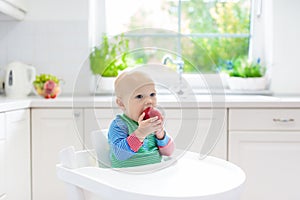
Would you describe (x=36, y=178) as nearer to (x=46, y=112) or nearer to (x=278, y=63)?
(x=46, y=112)

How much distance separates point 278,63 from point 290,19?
A: 0.29 meters

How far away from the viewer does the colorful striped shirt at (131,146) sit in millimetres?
1170

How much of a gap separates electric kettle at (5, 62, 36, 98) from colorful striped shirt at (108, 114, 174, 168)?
5.06ft

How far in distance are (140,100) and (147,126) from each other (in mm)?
69

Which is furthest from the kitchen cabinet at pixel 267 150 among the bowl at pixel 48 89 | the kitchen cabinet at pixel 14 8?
the kitchen cabinet at pixel 14 8

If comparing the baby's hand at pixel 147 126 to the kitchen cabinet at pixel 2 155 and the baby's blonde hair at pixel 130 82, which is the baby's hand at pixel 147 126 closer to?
the baby's blonde hair at pixel 130 82

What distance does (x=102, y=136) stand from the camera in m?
1.28

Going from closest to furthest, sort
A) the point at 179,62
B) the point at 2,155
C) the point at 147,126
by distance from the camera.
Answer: the point at 147,126, the point at 179,62, the point at 2,155

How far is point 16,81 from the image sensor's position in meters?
2.64

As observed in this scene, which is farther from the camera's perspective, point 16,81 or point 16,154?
point 16,81

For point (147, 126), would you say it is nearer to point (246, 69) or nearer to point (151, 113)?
point (151, 113)

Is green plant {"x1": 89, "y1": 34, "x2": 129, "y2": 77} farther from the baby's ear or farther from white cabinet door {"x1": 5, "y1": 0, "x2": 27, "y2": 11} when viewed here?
white cabinet door {"x1": 5, "y1": 0, "x2": 27, "y2": 11}

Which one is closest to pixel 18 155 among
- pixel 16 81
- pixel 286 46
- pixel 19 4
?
pixel 16 81

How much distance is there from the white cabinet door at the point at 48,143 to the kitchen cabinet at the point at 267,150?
85 centimetres
